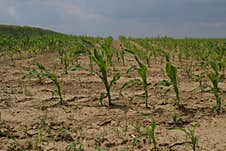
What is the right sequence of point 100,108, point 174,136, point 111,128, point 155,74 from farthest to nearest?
point 155,74 → point 100,108 → point 111,128 → point 174,136

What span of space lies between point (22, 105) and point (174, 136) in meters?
1.73

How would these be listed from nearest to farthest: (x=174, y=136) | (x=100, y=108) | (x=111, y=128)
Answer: (x=174, y=136)
(x=111, y=128)
(x=100, y=108)

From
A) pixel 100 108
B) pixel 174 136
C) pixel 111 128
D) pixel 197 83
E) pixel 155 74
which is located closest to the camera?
pixel 174 136

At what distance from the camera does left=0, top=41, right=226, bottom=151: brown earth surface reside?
210cm

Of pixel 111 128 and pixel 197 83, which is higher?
pixel 197 83

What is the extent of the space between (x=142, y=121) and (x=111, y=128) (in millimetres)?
307

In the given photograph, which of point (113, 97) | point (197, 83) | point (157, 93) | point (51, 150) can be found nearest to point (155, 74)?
point (197, 83)

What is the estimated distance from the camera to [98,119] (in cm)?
258

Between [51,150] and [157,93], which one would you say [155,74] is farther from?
[51,150]

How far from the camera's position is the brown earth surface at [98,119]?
210 cm

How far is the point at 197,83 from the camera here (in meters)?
3.91

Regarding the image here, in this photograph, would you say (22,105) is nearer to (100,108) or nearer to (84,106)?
(84,106)

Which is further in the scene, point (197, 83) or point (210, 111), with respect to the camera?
point (197, 83)

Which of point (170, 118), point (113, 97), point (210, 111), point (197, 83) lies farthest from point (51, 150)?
point (197, 83)
